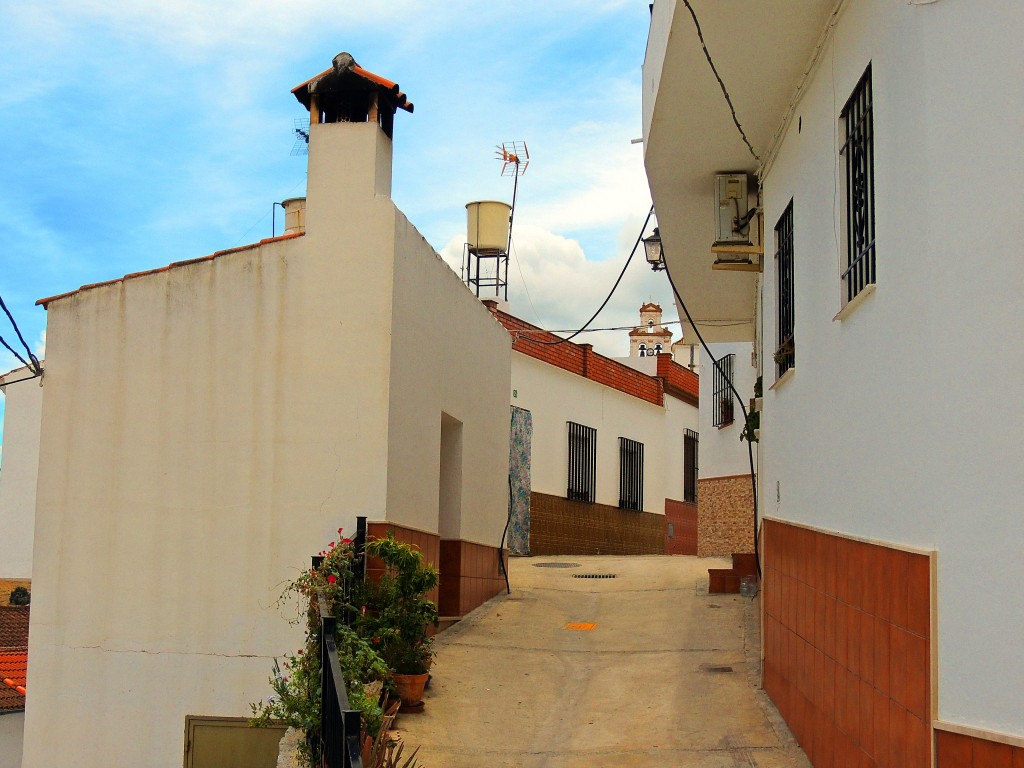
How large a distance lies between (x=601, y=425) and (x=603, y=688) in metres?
14.0

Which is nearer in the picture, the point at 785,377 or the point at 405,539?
the point at 785,377

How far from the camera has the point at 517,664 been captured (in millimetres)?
9719

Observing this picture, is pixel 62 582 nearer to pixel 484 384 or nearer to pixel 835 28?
pixel 484 384

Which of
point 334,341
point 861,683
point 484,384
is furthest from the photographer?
point 484,384

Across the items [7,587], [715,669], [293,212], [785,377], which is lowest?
[7,587]

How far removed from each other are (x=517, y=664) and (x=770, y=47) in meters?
5.67

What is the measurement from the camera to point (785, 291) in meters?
7.88

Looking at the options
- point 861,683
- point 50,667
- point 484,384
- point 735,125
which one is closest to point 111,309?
point 50,667

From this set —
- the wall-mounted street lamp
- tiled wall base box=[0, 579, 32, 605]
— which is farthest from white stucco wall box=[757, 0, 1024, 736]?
tiled wall base box=[0, 579, 32, 605]

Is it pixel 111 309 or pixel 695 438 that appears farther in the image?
pixel 695 438

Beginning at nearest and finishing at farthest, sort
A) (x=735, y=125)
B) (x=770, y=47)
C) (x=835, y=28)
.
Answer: (x=835, y=28) → (x=770, y=47) → (x=735, y=125)

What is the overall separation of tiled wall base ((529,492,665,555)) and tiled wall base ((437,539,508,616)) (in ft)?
23.4

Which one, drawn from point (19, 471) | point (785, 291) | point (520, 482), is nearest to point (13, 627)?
point (19, 471)

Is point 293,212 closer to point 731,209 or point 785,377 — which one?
point 731,209
